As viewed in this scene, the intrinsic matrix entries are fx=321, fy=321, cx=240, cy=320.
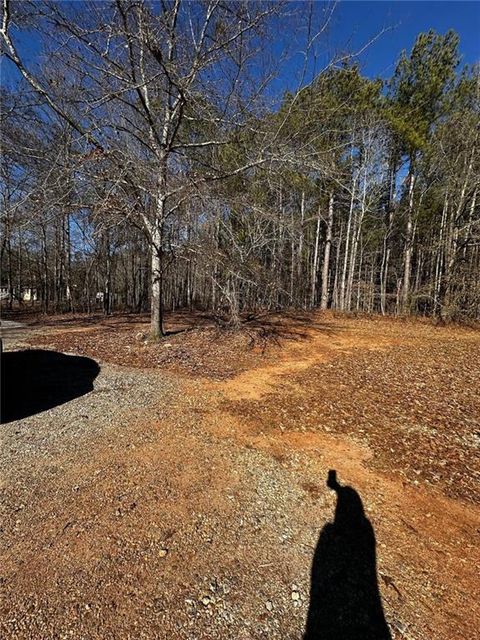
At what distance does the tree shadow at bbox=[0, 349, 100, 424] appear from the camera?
12.3 feet

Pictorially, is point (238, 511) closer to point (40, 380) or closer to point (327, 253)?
point (40, 380)

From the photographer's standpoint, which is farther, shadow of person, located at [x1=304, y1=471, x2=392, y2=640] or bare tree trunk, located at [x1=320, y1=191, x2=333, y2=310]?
bare tree trunk, located at [x1=320, y1=191, x2=333, y2=310]

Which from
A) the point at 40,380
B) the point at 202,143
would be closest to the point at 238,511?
the point at 40,380

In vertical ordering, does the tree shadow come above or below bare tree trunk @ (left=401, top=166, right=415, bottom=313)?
below

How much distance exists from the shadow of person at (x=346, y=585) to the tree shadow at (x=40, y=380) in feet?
10.8

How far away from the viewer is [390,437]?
3.39 m

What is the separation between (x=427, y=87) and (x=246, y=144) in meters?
9.36

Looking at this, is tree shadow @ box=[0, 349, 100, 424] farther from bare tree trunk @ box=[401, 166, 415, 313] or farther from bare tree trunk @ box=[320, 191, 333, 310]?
bare tree trunk @ box=[401, 166, 415, 313]

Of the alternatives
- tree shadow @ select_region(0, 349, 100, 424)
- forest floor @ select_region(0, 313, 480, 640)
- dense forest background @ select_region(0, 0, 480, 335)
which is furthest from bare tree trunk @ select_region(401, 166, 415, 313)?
tree shadow @ select_region(0, 349, 100, 424)

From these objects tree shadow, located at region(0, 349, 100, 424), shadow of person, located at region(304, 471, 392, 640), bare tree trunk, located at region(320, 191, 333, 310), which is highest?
bare tree trunk, located at region(320, 191, 333, 310)

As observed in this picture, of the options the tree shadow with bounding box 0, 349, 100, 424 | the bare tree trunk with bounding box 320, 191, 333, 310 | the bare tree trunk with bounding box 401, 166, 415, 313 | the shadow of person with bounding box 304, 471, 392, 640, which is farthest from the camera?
the bare tree trunk with bounding box 320, 191, 333, 310

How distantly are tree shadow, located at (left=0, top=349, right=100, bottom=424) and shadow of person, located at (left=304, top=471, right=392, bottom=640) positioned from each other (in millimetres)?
3284

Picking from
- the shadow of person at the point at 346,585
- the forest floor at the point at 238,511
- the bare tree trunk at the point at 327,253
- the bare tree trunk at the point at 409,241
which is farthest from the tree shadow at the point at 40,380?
the bare tree trunk at the point at 409,241

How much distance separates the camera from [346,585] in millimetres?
1730
